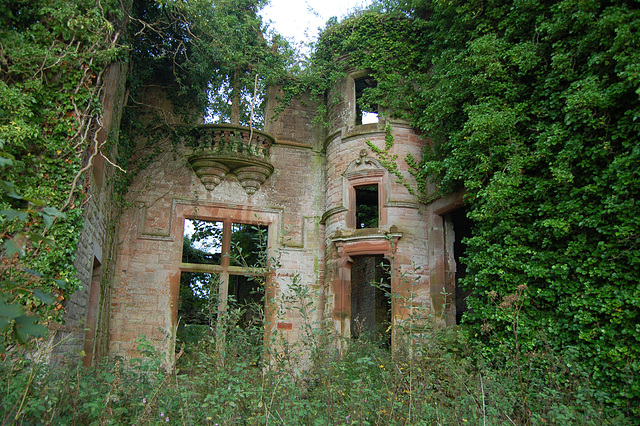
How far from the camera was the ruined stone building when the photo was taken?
9.70 metres

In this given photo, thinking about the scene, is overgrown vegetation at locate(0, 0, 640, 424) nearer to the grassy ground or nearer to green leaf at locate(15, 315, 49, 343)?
the grassy ground

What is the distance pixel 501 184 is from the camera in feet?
22.5

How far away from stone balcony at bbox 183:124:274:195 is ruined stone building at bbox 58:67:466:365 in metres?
0.02

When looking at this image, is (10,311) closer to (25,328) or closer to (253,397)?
(25,328)

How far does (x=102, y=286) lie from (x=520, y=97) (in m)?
8.11

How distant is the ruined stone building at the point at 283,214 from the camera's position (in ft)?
31.8

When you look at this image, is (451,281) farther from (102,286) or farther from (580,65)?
(102,286)

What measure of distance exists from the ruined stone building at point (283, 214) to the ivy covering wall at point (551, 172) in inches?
68.0

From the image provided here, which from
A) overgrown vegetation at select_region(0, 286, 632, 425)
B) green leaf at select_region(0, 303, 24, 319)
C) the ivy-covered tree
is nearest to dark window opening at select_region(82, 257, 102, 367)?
overgrown vegetation at select_region(0, 286, 632, 425)

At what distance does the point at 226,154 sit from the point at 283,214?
195 cm

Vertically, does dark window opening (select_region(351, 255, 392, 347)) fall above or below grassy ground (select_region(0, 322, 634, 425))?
above

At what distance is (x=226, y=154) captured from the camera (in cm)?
1069

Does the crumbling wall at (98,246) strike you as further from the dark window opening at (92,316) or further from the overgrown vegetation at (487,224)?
the overgrown vegetation at (487,224)

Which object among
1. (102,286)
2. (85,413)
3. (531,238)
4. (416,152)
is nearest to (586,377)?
(531,238)
